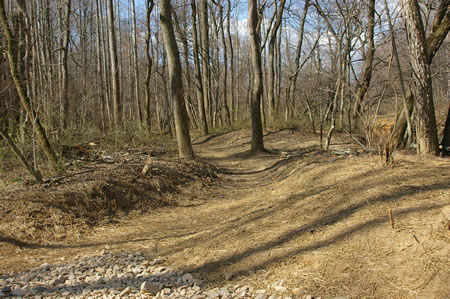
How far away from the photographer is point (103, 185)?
5656 mm

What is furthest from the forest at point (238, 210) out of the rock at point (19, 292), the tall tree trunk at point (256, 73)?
the tall tree trunk at point (256, 73)

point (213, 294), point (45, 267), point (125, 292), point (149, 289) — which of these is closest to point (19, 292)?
point (45, 267)

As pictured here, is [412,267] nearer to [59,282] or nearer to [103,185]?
[59,282]

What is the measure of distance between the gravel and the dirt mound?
1.05 metres

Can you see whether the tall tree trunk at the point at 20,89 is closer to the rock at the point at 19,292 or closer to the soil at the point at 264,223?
the soil at the point at 264,223

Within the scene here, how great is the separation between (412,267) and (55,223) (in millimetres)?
4463

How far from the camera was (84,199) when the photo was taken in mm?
5246

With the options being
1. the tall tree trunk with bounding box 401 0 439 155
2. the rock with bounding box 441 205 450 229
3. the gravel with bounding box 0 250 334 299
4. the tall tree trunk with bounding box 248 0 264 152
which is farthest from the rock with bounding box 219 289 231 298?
the tall tree trunk with bounding box 248 0 264 152

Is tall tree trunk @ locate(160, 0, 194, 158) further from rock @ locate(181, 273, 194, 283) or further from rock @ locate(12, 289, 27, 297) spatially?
rock @ locate(12, 289, 27, 297)

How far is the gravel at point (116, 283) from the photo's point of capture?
9.53 ft

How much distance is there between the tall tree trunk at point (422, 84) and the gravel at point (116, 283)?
14.2ft

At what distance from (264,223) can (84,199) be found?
2.93 meters

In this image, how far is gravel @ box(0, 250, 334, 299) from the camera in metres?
2.91

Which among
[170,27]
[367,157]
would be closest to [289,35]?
[170,27]
